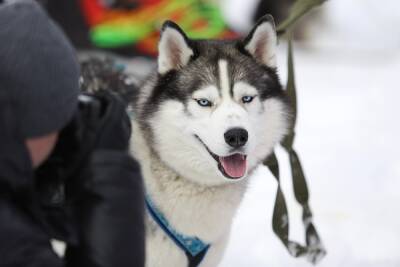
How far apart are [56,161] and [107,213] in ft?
0.53

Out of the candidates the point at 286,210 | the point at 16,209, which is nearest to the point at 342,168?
the point at 286,210

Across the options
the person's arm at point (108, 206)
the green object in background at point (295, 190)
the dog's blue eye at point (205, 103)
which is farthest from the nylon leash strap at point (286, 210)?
the person's arm at point (108, 206)

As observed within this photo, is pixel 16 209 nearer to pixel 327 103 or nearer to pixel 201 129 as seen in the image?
pixel 201 129

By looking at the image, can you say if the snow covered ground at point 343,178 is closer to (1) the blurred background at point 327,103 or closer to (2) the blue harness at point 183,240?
(1) the blurred background at point 327,103

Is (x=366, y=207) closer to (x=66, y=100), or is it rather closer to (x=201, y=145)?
(x=201, y=145)

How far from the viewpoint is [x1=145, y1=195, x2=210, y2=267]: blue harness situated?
1.97 metres

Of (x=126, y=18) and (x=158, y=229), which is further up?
(x=158, y=229)

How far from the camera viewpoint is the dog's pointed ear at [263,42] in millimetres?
2018

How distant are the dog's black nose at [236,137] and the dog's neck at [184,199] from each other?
22 cm

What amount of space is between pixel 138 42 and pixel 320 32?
110 inches

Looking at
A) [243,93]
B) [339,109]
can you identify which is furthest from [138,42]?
[243,93]

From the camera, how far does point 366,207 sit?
322cm

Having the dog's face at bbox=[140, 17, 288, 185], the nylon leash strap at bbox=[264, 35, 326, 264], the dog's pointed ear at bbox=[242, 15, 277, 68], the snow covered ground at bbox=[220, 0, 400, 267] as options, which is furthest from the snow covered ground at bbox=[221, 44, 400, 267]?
the dog's pointed ear at bbox=[242, 15, 277, 68]

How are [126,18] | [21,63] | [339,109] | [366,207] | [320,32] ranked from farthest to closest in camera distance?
[320,32] < [126,18] < [339,109] < [366,207] < [21,63]
